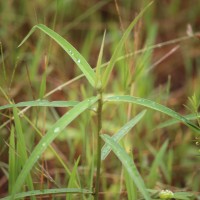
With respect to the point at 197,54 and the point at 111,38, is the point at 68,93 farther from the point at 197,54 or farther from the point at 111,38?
the point at 197,54

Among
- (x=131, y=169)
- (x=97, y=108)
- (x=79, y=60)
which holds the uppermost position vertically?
(x=79, y=60)

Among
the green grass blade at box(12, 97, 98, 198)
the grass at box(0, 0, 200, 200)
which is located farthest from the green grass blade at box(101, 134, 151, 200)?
the green grass blade at box(12, 97, 98, 198)

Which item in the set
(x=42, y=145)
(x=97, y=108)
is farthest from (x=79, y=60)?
(x=42, y=145)

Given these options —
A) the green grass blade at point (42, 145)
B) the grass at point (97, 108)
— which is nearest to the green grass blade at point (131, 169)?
the grass at point (97, 108)

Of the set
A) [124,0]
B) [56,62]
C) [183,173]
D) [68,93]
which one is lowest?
[183,173]

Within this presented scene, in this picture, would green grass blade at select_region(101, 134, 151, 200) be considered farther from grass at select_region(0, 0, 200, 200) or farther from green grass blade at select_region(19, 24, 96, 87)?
green grass blade at select_region(19, 24, 96, 87)

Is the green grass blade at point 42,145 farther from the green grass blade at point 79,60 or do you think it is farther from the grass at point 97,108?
the green grass blade at point 79,60

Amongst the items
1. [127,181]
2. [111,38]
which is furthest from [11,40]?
[127,181]

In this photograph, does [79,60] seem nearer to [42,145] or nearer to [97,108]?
[97,108]
